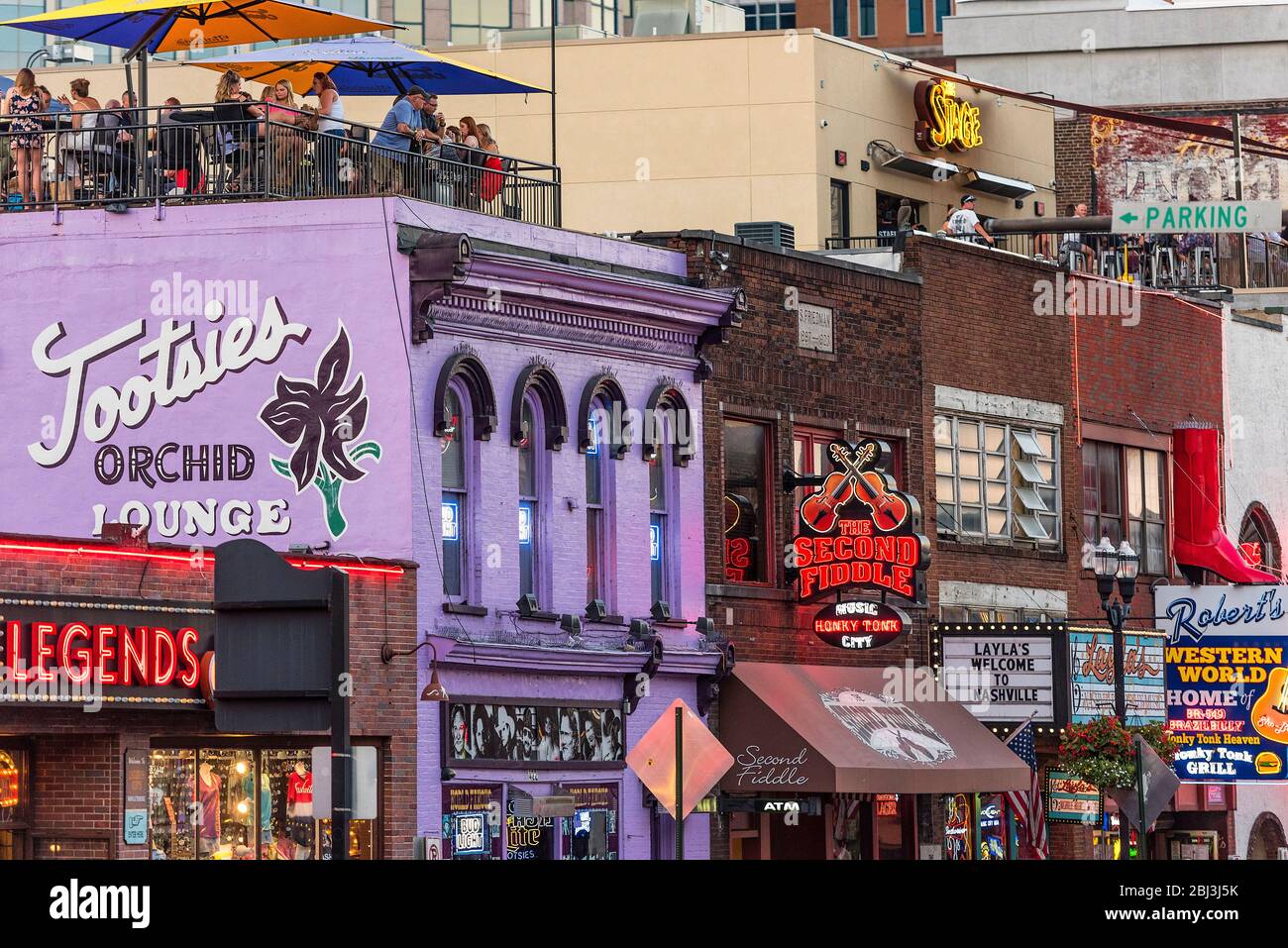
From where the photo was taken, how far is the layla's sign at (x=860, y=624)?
28656mm

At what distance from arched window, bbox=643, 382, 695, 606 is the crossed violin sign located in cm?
203

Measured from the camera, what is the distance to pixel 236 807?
2208cm

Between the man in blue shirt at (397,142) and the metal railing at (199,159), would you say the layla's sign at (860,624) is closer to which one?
the metal railing at (199,159)

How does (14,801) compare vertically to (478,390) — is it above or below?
below

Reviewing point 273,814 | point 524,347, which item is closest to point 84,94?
point 524,347

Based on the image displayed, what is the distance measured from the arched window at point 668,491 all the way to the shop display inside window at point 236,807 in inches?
229

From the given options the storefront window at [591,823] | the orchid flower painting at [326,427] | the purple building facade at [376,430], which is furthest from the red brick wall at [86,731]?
the storefront window at [591,823]

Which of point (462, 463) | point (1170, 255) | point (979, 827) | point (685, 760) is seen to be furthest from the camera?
point (1170, 255)

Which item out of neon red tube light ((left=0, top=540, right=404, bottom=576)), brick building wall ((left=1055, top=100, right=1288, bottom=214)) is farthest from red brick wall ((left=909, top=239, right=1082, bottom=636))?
brick building wall ((left=1055, top=100, right=1288, bottom=214))

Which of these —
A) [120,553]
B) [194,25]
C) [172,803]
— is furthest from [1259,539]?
[120,553]

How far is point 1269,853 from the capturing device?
3938 centimetres

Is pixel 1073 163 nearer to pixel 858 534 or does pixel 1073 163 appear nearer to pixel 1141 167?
pixel 1141 167

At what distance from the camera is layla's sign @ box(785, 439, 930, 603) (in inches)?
1126

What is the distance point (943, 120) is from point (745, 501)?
Result: 21.5 metres
